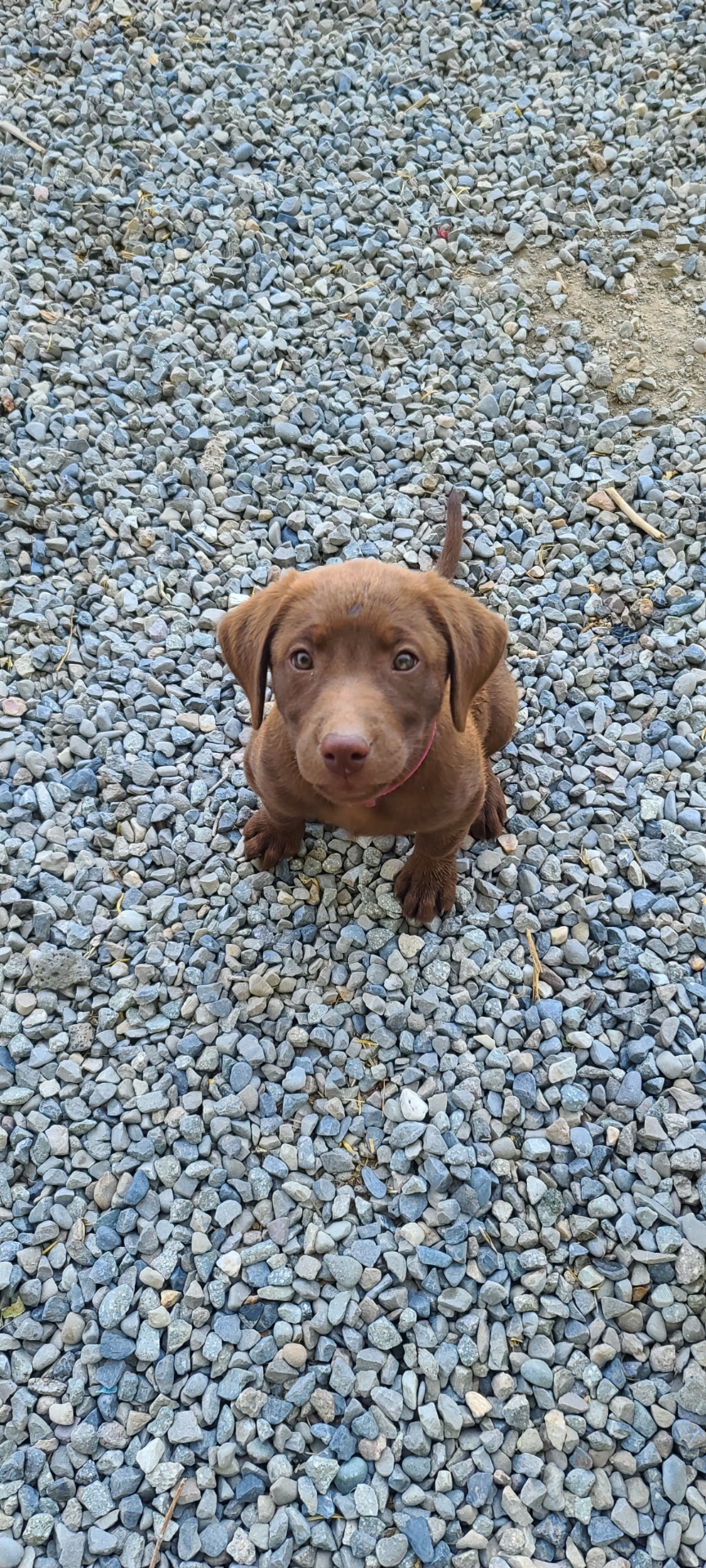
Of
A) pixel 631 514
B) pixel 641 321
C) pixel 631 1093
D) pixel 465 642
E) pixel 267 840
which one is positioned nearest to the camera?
pixel 465 642

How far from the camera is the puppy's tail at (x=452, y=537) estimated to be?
3.92m

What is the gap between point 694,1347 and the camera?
9.40ft

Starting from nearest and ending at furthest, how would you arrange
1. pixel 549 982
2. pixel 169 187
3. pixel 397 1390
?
pixel 397 1390
pixel 549 982
pixel 169 187

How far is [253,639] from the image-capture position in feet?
9.76

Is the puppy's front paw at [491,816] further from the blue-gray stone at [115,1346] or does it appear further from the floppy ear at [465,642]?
the blue-gray stone at [115,1346]

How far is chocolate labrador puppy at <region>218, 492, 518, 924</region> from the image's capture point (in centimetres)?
268

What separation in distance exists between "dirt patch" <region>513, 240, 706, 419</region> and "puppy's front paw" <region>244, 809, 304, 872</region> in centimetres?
A: 289

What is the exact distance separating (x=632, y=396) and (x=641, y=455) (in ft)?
1.41

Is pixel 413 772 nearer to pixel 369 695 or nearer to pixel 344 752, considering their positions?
pixel 369 695

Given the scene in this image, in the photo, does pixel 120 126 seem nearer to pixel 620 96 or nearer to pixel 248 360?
pixel 248 360

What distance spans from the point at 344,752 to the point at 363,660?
1.29 ft

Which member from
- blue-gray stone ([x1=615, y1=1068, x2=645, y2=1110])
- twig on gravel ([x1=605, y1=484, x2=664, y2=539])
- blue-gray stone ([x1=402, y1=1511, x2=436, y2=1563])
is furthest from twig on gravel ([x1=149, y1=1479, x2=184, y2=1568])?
twig on gravel ([x1=605, y1=484, x2=664, y2=539])

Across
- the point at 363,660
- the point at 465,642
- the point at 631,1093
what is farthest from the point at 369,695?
the point at 631,1093

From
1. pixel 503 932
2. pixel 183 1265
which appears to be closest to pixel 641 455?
pixel 503 932
